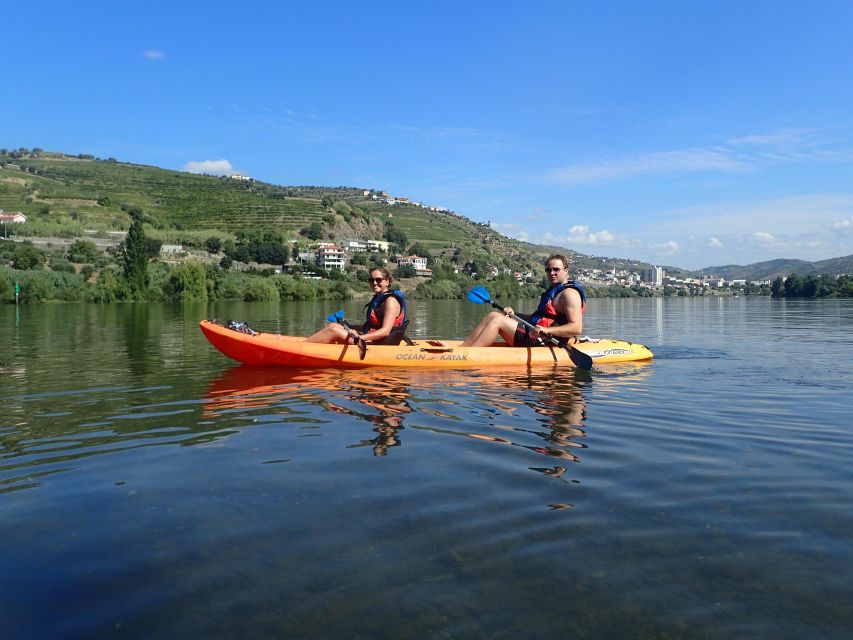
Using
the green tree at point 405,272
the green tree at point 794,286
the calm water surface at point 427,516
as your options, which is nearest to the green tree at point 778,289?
the green tree at point 794,286

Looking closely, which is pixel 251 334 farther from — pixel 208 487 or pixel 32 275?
pixel 32 275

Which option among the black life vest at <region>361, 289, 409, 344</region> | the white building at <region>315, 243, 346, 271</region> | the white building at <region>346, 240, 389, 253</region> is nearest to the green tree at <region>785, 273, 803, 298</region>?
the white building at <region>315, 243, 346, 271</region>

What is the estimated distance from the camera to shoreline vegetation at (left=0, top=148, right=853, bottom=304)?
53094mm

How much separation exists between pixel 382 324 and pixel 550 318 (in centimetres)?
300

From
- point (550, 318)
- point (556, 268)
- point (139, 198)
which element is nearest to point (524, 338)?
point (550, 318)

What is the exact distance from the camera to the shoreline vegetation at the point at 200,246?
174 feet

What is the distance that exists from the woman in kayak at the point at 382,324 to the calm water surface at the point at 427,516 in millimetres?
2778

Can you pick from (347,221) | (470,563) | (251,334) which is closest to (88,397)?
(251,334)

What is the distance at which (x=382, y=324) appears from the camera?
11.4m

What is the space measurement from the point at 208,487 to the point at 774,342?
17.0 metres

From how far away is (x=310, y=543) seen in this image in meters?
3.52

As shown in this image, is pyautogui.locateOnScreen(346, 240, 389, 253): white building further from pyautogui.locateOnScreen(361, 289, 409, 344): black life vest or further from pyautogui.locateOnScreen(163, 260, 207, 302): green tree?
pyautogui.locateOnScreen(361, 289, 409, 344): black life vest

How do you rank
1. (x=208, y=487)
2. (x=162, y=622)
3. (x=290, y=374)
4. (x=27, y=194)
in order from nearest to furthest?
(x=162, y=622) < (x=208, y=487) < (x=290, y=374) < (x=27, y=194)

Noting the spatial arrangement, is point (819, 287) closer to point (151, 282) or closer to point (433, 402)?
point (151, 282)
